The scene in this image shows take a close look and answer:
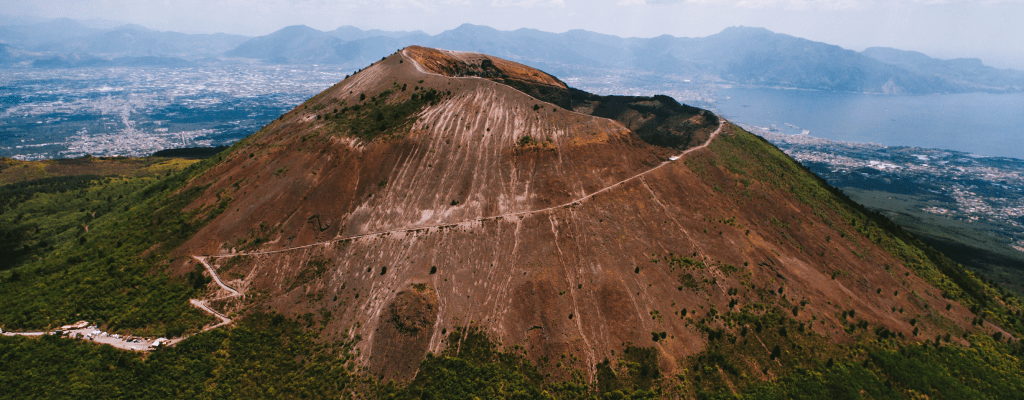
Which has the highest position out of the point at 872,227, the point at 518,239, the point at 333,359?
the point at 518,239

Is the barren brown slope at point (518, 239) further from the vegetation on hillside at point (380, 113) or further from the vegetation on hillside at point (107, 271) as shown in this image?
the vegetation on hillside at point (107, 271)

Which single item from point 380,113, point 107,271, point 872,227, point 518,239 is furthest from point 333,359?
point 872,227

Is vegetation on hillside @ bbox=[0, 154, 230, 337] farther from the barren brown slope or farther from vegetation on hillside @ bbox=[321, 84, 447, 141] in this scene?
vegetation on hillside @ bbox=[321, 84, 447, 141]

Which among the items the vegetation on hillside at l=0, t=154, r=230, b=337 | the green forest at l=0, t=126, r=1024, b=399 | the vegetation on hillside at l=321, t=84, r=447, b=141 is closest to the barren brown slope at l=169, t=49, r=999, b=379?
the vegetation on hillside at l=321, t=84, r=447, b=141

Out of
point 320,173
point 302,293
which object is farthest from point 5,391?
point 320,173

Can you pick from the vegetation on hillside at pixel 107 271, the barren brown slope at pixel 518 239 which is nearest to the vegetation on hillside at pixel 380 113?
the barren brown slope at pixel 518 239

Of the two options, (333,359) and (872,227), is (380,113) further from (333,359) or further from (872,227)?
(872,227)

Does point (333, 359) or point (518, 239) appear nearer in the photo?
point (333, 359)

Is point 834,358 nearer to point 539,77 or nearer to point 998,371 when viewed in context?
point 998,371
